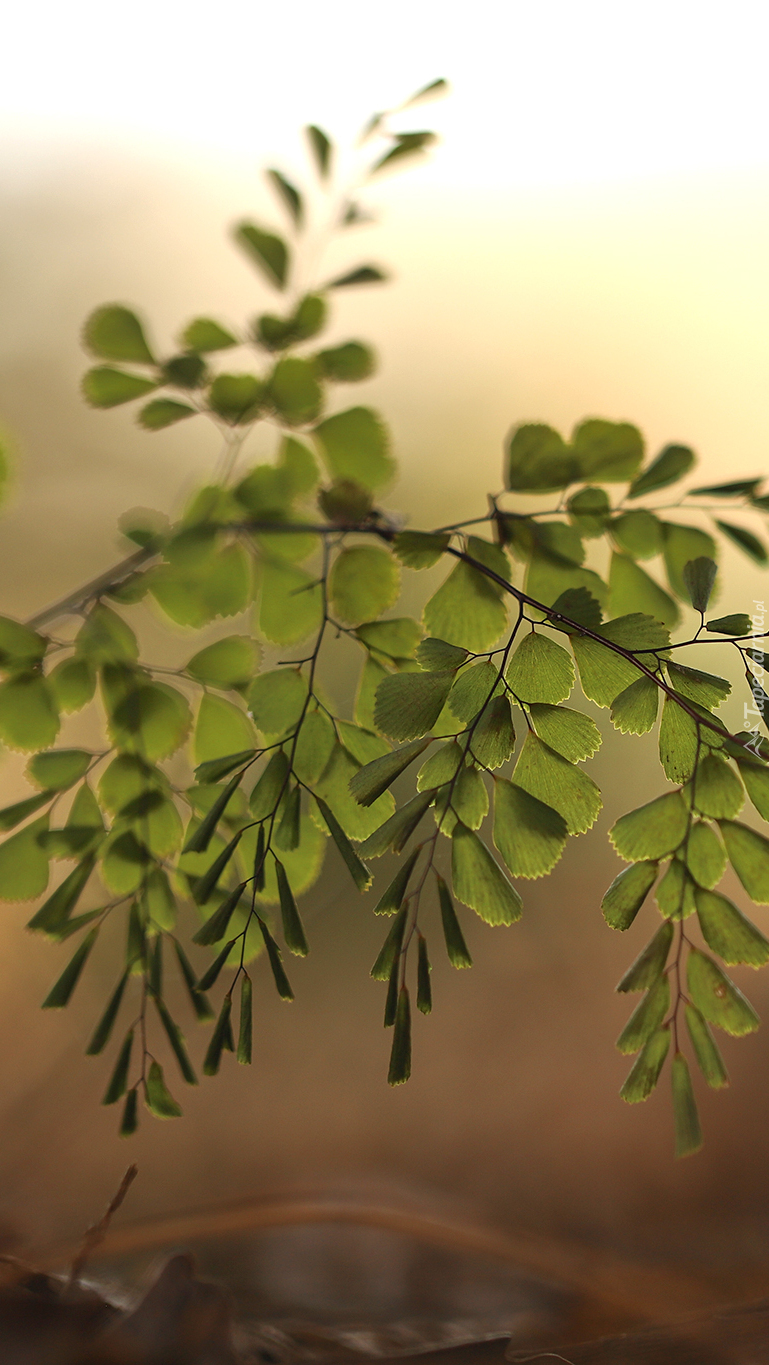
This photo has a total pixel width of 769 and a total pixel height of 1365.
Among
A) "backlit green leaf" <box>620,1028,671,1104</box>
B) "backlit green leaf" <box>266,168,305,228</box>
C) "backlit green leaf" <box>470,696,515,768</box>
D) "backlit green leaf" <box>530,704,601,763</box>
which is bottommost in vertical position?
"backlit green leaf" <box>620,1028,671,1104</box>

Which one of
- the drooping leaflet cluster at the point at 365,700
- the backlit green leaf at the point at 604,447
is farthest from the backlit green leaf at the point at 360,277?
the backlit green leaf at the point at 604,447

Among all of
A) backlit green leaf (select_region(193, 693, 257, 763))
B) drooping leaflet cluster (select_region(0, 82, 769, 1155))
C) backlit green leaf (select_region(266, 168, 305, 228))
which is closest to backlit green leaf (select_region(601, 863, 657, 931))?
drooping leaflet cluster (select_region(0, 82, 769, 1155))

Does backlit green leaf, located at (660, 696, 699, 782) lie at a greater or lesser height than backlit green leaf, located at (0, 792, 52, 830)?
greater

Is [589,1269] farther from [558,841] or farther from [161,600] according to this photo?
[161,600]

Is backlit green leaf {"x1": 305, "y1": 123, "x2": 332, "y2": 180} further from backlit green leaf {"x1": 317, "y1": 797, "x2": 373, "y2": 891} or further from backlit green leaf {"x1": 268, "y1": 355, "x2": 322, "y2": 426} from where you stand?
backlit green leaf {"x1": 317, "y1": 797, "x2": 373, "y2": 891}

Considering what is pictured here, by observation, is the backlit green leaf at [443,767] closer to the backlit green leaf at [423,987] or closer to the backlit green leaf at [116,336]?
the backlit green leaf at [423,987]

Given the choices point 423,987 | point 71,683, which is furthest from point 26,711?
point 423,987
